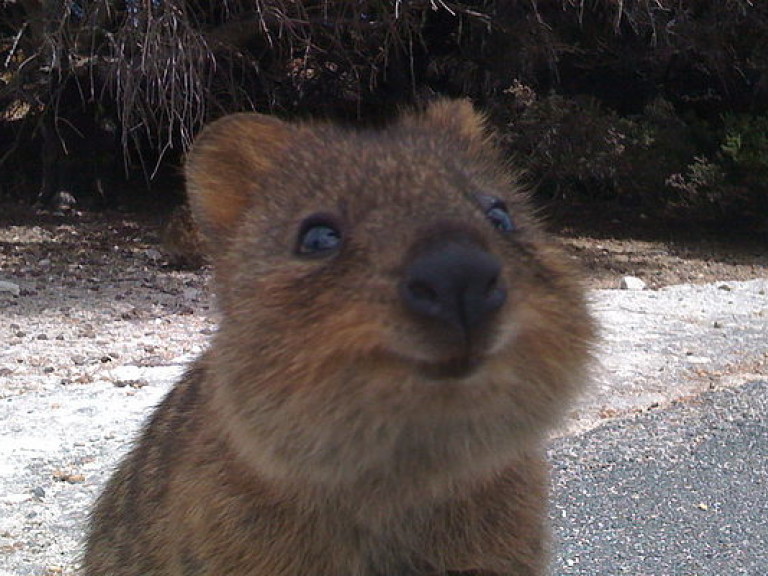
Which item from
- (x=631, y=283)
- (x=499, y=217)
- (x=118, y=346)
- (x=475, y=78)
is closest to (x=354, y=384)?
(x=499, y=217)

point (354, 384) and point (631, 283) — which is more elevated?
point (354, 384)

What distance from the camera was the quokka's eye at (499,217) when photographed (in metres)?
1.88

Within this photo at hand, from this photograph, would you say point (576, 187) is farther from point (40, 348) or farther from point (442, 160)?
point (442, 160)

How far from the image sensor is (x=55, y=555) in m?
3.54

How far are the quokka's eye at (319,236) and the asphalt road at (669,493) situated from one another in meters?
2.41

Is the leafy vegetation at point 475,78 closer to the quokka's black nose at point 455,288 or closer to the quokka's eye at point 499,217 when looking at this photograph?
the quokka's eye at point 499,217

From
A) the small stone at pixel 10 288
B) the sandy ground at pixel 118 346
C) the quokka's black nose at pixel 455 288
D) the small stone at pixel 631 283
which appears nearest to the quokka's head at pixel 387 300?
the quokka's black nose at pixel 455 288

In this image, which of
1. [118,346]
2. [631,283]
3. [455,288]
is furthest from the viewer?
[631,283]

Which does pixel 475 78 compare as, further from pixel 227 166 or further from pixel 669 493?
pixel 227 166

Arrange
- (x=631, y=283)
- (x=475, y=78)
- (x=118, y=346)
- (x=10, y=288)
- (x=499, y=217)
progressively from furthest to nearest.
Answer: (x=475, y=78)
(x=631, y=283)
(x=10, y=288)
(x=118, y=346)
(x=499, y=217)

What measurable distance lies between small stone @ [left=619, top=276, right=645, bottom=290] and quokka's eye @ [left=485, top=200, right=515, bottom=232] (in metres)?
7.59

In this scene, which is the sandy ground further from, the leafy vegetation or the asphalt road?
the leafy vegetation

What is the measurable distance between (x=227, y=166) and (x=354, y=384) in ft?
3.17

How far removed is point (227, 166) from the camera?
2.23m
